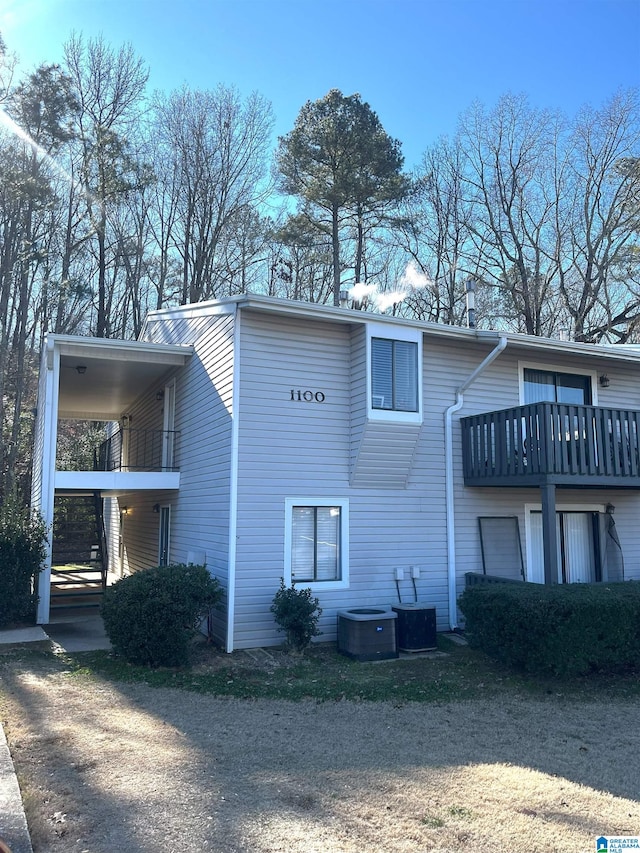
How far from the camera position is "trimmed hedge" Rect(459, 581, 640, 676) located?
7.45 metres

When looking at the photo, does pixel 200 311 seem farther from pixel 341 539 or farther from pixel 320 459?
pixel 341 539

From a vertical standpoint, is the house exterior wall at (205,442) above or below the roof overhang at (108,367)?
below

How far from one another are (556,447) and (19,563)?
26.1 feet

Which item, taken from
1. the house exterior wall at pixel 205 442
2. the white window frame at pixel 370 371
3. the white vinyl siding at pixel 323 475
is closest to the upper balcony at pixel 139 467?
the house exterior wall at pixel 205 442

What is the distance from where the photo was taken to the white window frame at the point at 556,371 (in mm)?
11461

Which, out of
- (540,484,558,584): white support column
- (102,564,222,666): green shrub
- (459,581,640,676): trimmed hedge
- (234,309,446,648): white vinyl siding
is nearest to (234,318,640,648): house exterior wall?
(234,309,446,648): white vinyl siding

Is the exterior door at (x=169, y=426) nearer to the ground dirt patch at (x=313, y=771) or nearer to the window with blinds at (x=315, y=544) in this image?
the window with blinds at (x=315, y=544)

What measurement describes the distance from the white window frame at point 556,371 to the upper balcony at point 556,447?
152 cm

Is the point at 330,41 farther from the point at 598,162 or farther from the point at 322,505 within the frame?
the point at 598,162

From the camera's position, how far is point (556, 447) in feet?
29.9

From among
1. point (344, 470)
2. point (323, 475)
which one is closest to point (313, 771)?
point (323, 475)

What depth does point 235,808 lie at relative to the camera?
164 inches

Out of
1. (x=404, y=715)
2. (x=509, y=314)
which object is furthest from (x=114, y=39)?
(x=404, y=715)

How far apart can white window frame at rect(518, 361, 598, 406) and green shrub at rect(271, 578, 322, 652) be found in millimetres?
5170
